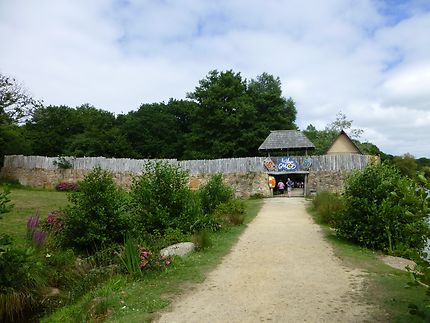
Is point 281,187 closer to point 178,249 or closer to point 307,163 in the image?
point 307,163

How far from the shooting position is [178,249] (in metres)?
8.95

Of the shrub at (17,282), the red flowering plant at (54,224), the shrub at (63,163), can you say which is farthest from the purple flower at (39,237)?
the shrub at (63,163)

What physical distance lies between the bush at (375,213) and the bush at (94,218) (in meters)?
5.94

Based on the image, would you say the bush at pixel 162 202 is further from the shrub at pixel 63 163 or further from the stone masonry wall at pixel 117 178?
the shrub at pixel 63 163

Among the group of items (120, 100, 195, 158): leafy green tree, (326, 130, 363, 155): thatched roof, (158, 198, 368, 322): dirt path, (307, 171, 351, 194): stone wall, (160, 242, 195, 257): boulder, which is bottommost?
(158, 198, 368, 322): dirt path

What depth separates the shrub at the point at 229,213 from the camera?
13.5 m

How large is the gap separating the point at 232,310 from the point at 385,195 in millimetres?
6291

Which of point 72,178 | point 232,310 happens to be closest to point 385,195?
point 232,310

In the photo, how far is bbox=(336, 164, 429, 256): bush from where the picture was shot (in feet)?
31.1

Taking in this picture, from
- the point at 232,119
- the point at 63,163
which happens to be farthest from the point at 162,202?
the point at 232,119

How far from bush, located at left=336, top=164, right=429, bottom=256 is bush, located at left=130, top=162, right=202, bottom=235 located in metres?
4.31

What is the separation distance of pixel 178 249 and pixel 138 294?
9.03 feet

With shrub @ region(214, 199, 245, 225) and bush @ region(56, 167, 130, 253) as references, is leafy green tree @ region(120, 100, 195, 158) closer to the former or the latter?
shrub @ region(214, 199, 245, 225)

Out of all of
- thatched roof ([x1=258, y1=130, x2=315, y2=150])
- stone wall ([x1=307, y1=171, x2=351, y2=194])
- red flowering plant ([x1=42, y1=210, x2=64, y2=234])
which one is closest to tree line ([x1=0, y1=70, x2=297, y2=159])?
thatched roof ([x1=258, y1=130, x2=315, y2=150])
